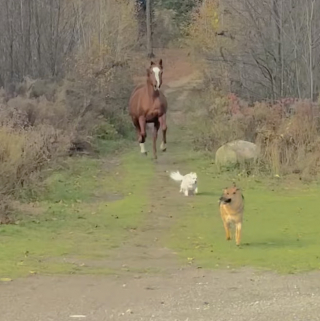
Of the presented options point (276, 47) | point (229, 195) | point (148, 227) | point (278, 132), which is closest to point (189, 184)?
point (148, 227)

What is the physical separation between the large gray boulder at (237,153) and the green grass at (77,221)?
1959 millimetres

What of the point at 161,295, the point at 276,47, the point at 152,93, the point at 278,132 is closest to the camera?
the point at 161,295

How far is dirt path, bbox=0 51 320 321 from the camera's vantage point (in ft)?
25.5

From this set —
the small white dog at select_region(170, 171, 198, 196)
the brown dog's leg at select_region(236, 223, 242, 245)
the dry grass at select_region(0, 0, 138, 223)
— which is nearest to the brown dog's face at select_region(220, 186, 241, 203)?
the brown dog's leg at select_region(236, 223, 242, 245)

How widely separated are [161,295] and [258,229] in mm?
5958

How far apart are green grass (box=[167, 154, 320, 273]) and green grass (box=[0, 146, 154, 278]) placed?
1.10 meters

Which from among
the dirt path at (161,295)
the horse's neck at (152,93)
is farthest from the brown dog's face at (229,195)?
the horse's neck at (152,93)

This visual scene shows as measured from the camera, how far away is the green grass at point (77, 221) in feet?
37.3

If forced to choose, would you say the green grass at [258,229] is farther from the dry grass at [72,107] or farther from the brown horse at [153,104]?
the brown horse at [153,104]

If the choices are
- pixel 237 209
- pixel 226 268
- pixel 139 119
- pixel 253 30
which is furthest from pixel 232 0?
pixel 226 268

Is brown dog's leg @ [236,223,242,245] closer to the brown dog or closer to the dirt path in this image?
the brown dog

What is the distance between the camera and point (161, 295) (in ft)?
29.0

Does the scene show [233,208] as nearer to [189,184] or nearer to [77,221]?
[77,221]

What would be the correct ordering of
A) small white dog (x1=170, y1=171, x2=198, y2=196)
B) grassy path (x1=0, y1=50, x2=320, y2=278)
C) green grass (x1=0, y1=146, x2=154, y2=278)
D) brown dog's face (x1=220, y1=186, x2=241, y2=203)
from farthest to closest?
1. small white dog (x1=170, y1=171, x2=198, y2=196)
2. brown dog's face (x1=220, y1=186, x2=241, y2=203)
3. green grass (x1=0, y1=146, x2=154, y2=278)
4. grassy path (x1=0, y1=50, x2=320, y2=278)
